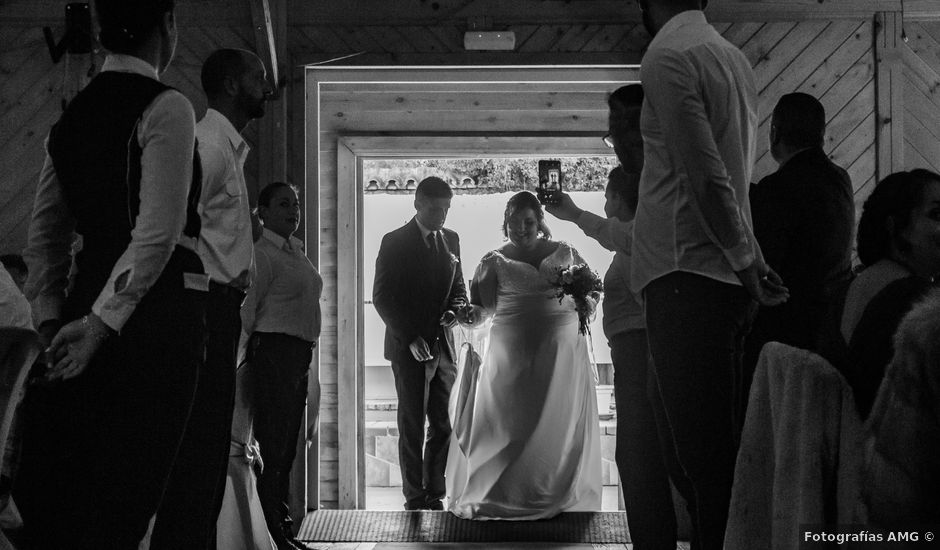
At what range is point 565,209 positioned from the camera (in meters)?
3.29

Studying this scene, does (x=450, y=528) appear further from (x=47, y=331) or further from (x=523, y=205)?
(x=47, y=331)

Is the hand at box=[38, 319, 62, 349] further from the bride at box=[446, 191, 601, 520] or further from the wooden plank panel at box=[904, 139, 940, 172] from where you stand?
the wooden plank panel at box=[904, 139, 940, 172]

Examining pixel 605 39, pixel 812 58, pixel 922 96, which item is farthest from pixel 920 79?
pixel 605 39

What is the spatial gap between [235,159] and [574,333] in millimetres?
3596

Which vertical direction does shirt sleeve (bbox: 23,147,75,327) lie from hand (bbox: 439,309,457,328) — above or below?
above

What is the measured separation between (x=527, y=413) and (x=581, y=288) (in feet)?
2.58

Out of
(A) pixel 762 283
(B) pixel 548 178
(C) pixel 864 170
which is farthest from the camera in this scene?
(C) pixel 864 170

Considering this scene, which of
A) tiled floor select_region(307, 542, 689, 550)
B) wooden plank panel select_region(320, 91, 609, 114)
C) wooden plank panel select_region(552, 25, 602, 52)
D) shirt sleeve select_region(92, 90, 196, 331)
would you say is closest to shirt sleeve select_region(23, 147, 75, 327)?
shirt sleeve select_region(92, 90, 196, 331)

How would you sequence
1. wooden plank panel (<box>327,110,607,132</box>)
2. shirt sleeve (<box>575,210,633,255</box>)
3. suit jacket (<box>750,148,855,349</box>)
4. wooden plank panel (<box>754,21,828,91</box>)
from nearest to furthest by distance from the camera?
1. shirt sleeve (<box>575,210,633,255</box>)
2. suit jacket (<box>750,148,855,349</box>)
3. wooden plank panel (<box>754,21,828,91</box>)
4. wooden plank panel (<box>327,110,607,132</box>)

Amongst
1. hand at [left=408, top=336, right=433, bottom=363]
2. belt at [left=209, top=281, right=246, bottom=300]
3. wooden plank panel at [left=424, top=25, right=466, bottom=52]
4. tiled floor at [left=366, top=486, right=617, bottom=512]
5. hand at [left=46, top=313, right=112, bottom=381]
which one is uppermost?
wooden plank panel at [left=424, top=25, right=466, bottom=52]

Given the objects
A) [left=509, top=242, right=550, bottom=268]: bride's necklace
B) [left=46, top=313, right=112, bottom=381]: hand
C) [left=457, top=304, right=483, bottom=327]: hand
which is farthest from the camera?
[left=457, top=304, right=483, bottom=327]: hand

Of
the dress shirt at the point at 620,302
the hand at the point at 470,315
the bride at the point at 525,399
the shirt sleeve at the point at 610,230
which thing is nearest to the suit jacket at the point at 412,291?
the hand at the point at 470,315

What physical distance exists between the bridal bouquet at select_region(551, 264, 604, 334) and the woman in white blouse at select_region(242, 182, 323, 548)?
5.39 ft

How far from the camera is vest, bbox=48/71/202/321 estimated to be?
2.02 metres
